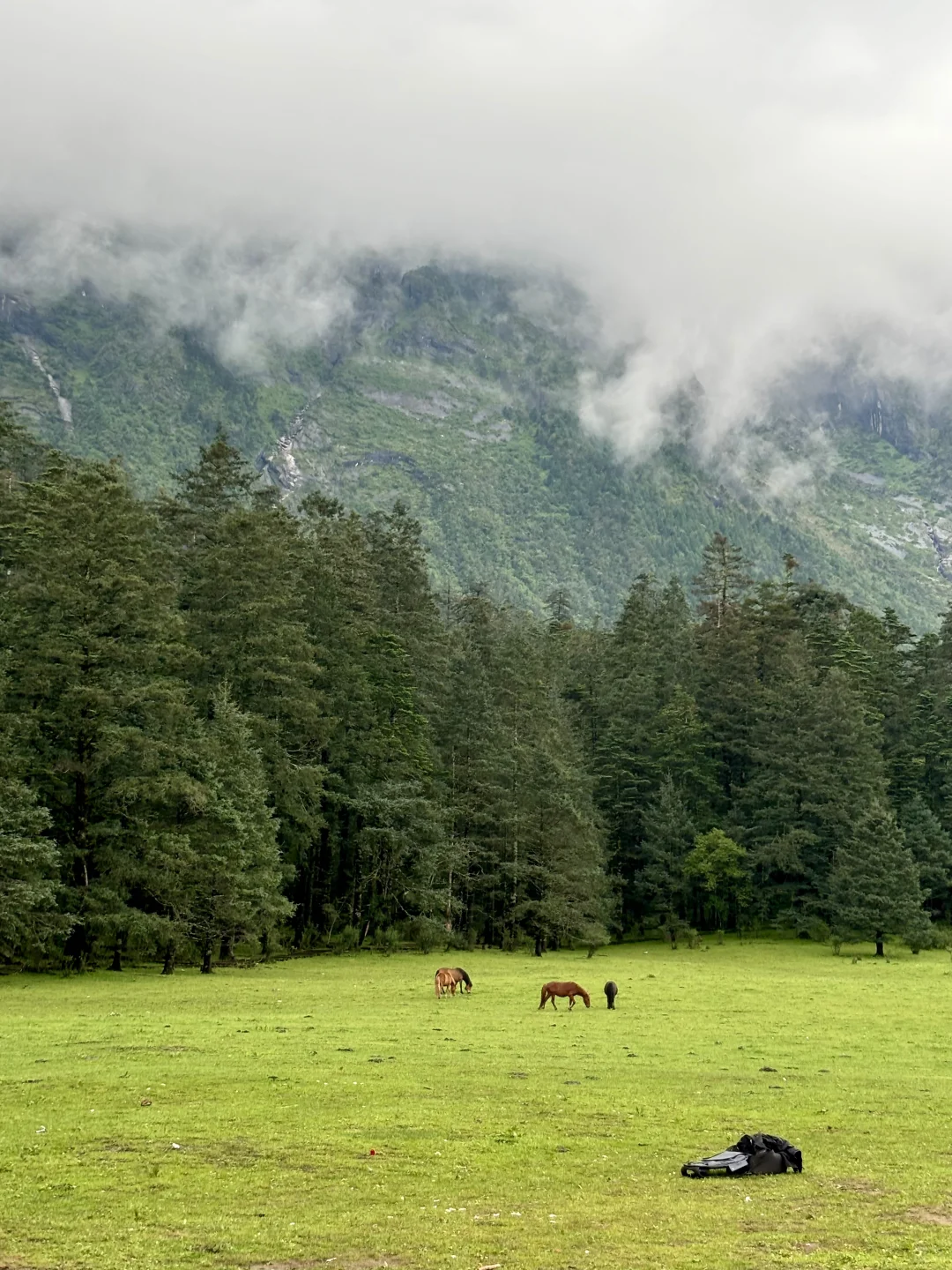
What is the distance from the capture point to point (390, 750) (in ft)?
237

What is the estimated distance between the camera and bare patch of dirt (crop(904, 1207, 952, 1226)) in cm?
1408

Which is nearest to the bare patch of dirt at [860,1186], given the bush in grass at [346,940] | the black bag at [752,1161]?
the black bag at [752,1161]

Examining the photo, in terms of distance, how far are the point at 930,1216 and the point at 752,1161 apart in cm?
277

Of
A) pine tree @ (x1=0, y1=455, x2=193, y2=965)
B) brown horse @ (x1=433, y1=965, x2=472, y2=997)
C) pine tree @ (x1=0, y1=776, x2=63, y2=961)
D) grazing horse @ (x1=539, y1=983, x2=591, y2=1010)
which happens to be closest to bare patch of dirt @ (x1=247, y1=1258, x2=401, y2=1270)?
grazing horse @ (x1=539, y1=983, x2=591, y2=1010)

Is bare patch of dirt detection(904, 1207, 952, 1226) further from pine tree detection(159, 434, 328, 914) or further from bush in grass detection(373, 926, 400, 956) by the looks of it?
bush in grass detection(373, 926, 400, 956)

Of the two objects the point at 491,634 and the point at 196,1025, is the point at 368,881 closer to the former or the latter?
the point at 491,634

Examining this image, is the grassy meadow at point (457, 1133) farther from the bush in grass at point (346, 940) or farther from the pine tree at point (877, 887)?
the pine tree at point (877, 887)

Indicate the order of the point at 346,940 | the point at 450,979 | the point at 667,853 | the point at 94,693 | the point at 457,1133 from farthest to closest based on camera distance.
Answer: the point at 667,853 < the point at 346,940 < the point at 94,693 < the point at 450,979 < the point at 457,1133

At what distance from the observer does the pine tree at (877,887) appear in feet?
240

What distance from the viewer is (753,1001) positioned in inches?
1721

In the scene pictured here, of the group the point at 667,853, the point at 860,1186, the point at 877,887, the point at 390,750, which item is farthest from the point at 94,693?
the point at 877,887

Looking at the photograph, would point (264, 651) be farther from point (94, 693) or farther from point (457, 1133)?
point (457, 1133)

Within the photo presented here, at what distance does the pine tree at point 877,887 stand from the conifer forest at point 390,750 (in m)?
0.24

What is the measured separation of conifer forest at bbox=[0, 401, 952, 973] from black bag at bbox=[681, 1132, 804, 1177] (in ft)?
109
